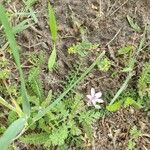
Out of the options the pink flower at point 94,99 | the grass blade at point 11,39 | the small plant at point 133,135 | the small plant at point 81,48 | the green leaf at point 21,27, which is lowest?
the small plant at point 133,135

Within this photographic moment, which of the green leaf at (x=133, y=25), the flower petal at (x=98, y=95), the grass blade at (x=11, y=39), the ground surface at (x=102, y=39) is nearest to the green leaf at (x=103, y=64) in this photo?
the ground surface at (x=102, y=39)

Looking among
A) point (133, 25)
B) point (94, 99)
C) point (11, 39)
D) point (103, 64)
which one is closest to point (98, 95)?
point (94, 99)

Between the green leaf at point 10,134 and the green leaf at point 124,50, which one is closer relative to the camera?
the green leaf at point 10,134

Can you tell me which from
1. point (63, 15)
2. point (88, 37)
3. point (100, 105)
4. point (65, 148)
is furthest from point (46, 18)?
point (65, 148)

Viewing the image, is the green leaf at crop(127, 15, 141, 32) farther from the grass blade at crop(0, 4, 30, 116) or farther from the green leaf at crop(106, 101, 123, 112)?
the grass blade at crop(0, 4, 30, 116)

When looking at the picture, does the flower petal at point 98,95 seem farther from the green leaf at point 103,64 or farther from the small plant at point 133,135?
the small plant at point 133,135

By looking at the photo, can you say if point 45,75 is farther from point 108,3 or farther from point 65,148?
point 108,3

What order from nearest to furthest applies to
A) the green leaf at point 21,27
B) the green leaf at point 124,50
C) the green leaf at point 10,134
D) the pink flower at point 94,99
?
the green leaf at point 10,134, the green leaf at point 21,27, the pink flower at point 94,99, the green leaf at point 124,50

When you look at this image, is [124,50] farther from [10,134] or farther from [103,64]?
[10,134]
